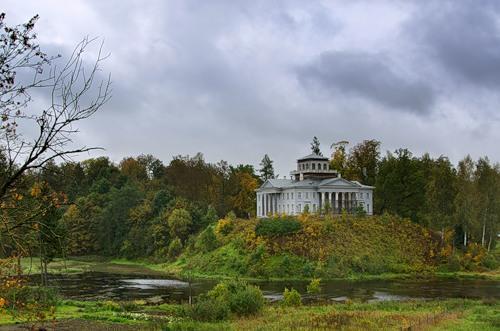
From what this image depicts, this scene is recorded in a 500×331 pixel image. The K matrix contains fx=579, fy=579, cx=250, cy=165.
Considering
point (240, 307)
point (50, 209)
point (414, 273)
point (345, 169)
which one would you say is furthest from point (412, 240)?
point (50, 209)

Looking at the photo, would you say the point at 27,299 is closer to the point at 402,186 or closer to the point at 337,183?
the point at 337,183

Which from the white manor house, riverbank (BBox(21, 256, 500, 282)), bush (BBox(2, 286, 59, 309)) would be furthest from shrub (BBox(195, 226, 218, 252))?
bush (BBox(2, 286, 59, 309))

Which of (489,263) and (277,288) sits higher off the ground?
(489,263)

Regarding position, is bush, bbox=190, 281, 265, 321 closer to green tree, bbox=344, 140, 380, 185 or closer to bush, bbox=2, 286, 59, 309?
bush, bbox=2, 286, 59, 309

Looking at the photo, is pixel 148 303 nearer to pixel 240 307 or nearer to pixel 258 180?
pixel 240 307

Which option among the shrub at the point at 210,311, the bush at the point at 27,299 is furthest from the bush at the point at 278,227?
the bush at the point at 27,299

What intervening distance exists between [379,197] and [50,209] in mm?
86626

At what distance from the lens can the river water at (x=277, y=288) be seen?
5125 centimetres

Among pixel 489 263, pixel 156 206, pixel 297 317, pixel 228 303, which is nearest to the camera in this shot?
pixel 297 317

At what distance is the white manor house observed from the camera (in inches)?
3519

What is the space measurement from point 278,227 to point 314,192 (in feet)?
42.4

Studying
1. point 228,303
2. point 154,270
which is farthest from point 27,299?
point 154,270

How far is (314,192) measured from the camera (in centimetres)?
9075

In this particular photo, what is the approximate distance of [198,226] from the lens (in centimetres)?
9950
